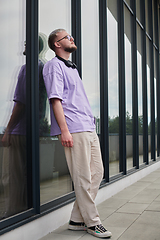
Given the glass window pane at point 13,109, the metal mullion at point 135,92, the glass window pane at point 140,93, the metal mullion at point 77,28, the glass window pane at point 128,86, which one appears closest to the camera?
the glass window pane at point 13,109

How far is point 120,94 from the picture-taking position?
17.1ft

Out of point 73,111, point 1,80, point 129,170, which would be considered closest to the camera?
point 1,80

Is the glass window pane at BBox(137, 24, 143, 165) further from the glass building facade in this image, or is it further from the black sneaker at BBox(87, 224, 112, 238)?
the black sneaker at BBox(87, 224, 112, 238)

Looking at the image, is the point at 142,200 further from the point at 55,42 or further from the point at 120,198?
the point at 55,42

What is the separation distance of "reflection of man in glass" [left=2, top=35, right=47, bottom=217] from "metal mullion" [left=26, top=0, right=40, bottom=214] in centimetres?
5

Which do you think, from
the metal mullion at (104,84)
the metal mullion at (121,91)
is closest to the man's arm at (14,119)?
the metal mullion at (104,84)

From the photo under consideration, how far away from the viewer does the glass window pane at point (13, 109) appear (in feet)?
7.40

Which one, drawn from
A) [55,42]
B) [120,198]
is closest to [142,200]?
[120,198]

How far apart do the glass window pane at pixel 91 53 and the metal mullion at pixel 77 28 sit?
237 mm

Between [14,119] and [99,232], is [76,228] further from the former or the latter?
[14,119]

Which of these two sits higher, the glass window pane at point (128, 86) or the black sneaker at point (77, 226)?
the glass window pane at point (128, 86)

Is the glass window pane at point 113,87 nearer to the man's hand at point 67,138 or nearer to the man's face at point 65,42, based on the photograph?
the man's face at point 65,42

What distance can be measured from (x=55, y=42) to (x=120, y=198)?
2263 mm

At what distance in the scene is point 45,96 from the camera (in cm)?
290
